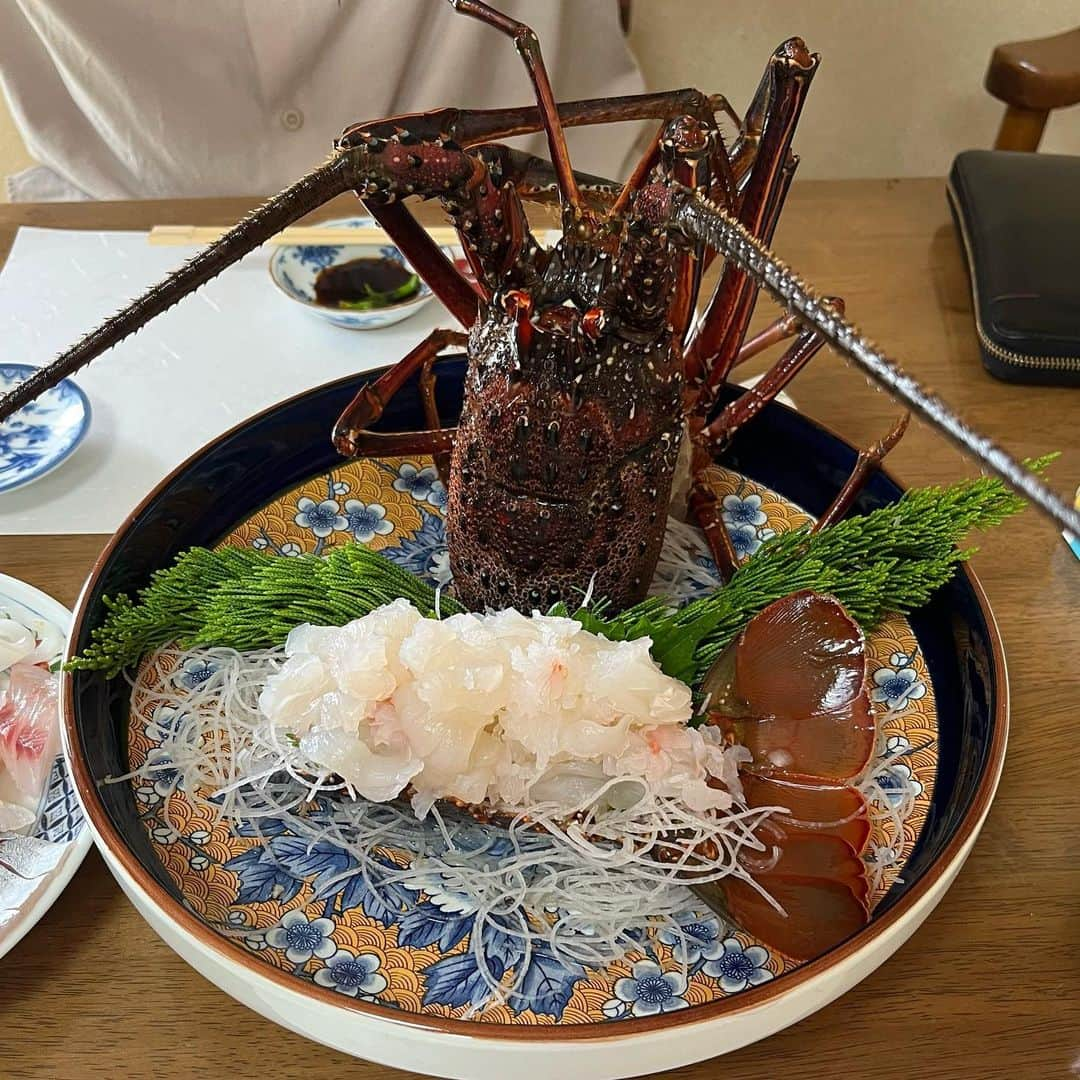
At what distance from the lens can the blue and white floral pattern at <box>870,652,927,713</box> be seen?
2.73 ft

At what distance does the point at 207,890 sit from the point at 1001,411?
0.99m

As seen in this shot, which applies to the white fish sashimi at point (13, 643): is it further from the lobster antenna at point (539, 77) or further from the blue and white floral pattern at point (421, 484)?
the lobster antenna at point (539, 77)

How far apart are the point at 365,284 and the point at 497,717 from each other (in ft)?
2.56

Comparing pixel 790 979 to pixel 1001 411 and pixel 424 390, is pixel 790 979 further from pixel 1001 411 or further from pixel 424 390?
pixel 1001 411

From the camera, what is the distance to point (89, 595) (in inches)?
32.3

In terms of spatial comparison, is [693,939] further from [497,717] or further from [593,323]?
[593,323]

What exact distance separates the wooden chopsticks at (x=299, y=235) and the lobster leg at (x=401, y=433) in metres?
0.42

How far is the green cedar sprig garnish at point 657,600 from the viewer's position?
2.73ft

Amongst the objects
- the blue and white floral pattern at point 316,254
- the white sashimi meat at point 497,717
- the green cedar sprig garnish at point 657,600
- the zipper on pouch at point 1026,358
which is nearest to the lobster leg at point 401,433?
the green cedar sprig garnish at point 657,600

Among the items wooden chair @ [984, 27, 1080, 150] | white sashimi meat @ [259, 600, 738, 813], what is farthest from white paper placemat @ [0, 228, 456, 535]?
wooden chair @ [984, 27, 1080, 150]

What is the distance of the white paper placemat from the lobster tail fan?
527 mm

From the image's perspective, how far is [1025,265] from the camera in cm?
124

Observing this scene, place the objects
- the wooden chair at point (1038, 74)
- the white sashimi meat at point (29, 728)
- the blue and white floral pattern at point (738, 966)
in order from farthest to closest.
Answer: the wooden chair at point (1038, 74), the white sashimi meat at point (29, 728), the blue and white floral pattern at point (738, 966)

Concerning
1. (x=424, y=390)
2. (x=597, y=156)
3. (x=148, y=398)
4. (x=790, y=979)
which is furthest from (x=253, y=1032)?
(x=597, y=156)
